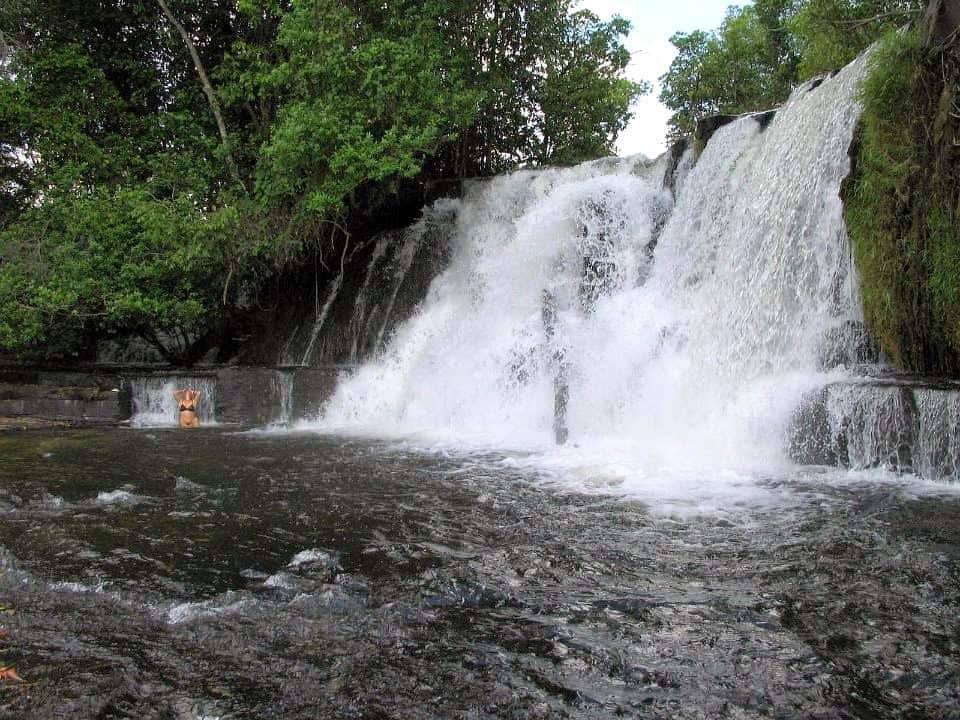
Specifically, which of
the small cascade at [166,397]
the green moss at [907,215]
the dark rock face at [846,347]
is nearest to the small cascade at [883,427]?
the green moss at [907,215]

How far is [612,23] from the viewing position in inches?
813

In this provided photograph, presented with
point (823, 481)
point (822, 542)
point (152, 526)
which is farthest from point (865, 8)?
point (152, 526)

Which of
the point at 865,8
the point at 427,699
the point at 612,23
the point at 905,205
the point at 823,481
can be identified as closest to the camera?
the point at 427,699

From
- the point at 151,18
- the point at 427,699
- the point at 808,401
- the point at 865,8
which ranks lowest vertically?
the point at 427,699

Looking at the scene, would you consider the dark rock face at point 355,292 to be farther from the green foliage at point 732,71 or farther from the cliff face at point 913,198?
the green foliage at point 732,71

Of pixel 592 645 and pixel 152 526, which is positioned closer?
pixel 592 645

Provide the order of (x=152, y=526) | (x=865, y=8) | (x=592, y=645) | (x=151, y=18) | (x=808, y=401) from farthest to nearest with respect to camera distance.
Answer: (x=151, y=18), (x=865, y=8), (x=808, y=401), (x=152, y=526), (x=592, y=645)

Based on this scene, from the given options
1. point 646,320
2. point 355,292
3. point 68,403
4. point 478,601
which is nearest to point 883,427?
point 646,320

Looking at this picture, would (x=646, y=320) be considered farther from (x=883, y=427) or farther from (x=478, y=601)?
(x=478, y=601)

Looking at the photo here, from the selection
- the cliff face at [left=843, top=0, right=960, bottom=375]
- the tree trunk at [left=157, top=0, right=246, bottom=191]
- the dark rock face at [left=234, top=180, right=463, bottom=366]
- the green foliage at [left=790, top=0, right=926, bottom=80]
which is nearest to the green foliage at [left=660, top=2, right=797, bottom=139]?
the green foliage at [left=790, top=0, right=926, bottom=80]

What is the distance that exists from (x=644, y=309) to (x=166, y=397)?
801 cm

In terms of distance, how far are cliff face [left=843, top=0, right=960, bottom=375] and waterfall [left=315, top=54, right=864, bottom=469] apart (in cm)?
53

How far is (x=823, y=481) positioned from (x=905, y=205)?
3.42 meters

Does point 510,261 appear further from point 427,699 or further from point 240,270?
point 427,699
